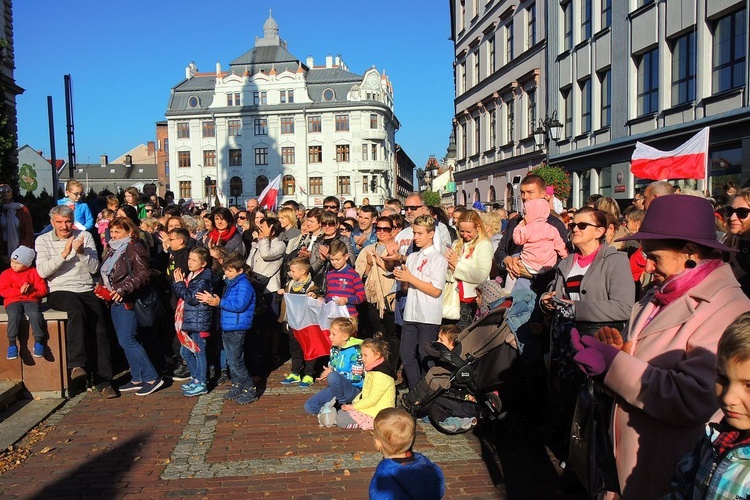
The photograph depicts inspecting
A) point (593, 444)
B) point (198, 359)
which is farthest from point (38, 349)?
point (593, 444)

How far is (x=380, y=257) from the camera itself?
8.12 m

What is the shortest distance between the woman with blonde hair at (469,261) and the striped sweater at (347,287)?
1306 mm

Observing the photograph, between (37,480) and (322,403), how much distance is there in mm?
2763

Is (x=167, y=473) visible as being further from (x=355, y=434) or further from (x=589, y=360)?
(x=589, y=360)

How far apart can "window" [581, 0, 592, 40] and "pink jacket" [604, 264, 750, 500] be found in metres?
23.6

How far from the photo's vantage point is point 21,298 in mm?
7043

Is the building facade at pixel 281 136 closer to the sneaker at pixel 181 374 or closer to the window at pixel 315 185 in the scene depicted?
the window at pixel 315 185

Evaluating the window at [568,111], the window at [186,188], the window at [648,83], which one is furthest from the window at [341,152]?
the window at [648,83]

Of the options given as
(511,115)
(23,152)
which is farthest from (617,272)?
(511,115)

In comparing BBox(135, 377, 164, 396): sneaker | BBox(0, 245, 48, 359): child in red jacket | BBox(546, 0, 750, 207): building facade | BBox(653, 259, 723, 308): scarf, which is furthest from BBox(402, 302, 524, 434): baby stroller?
BBox(546, 0, 750, 207): building facade

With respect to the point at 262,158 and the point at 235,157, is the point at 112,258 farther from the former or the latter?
the point at 235,157

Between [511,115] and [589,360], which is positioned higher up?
[511,115]

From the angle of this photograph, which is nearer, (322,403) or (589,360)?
(589,360)

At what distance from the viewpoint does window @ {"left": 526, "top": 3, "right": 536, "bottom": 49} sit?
1147 inches
